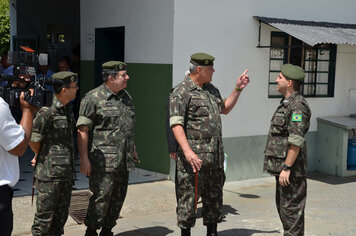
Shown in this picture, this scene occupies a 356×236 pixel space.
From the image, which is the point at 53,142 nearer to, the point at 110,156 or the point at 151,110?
the point at 110,156

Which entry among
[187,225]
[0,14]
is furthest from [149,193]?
[0,14]

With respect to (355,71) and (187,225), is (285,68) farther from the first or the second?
(355,71)

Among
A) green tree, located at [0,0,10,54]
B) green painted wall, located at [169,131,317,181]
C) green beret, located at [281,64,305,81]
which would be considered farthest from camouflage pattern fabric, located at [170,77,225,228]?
green tree, located at [0,0,10,54]

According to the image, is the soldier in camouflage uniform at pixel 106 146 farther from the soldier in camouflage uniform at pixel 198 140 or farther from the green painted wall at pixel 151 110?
the green painted wall at pixel 151 110

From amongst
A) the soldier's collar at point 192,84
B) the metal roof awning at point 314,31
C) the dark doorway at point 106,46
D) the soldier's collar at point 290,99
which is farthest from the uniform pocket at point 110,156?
the dark doorway at point 106,46

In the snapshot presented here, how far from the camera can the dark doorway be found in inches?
353

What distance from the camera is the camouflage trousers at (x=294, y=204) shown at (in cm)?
481

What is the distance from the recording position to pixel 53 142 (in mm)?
4531

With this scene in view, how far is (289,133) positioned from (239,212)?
2.13 metres

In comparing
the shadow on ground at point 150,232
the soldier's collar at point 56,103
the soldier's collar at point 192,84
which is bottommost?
the shadow on ground at point 150,232

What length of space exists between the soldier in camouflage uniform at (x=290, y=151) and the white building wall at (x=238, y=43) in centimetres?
292

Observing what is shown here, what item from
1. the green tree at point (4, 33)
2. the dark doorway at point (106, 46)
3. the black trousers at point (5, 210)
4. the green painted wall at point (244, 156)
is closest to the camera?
the black trousers at point (5, 210)

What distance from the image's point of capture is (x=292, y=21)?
872cm

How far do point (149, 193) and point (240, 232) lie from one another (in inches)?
71.6
